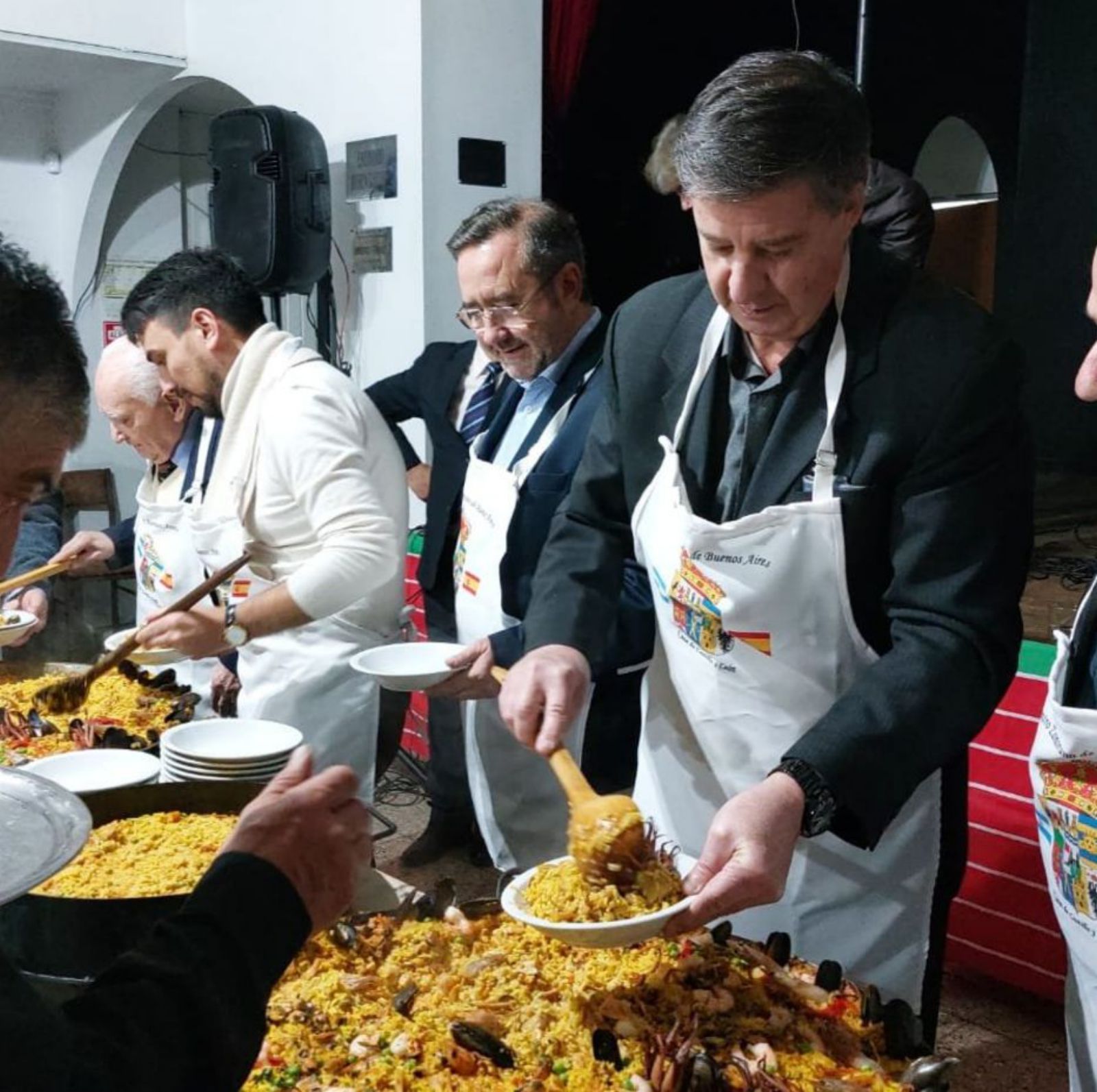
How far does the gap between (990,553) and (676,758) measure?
58 cm

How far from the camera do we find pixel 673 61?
6.30 meters

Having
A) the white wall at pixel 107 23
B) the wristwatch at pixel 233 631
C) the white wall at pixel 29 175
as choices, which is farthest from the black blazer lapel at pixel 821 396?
the white wall at pixel 29 175

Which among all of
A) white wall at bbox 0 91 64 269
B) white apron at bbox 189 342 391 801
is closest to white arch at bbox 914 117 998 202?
white wall at bbox 0 91 64 269

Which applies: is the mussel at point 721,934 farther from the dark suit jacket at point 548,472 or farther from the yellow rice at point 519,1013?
the dark suit jacket at point 548,472

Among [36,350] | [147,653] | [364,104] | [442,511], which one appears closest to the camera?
[36,350]

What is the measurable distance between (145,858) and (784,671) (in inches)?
33.8

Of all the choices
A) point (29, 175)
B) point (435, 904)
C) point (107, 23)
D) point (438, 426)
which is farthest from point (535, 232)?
point (29, 175)

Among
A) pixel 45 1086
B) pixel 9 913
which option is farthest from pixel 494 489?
pixel 45 1086

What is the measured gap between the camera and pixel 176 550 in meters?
2.86

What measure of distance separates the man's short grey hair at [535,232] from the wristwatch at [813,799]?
1.64m

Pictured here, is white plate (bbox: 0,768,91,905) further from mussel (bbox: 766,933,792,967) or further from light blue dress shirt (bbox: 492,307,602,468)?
light blue dress shirt (bbox: 492,307,602,468)

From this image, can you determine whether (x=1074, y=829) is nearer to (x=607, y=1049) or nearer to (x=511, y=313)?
(x=607, y=1049)

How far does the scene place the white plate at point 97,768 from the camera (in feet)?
5.93

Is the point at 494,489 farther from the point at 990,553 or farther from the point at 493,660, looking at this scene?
the point at 990,553
